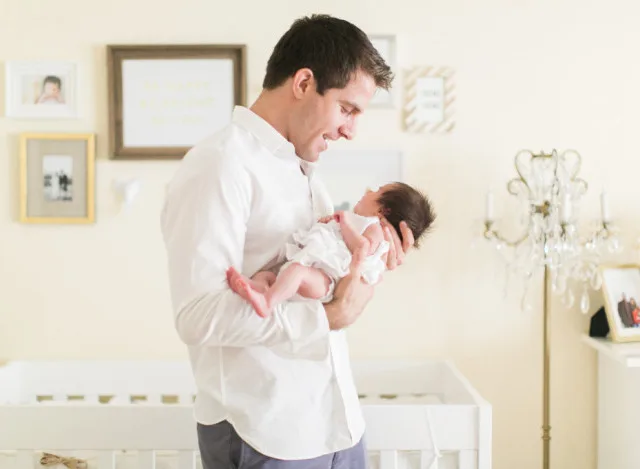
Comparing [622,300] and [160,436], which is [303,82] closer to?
[160,436]

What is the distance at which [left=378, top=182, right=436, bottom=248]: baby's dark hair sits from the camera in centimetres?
140

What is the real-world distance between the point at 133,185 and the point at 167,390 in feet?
2.27

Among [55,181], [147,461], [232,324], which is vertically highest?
[55,181]

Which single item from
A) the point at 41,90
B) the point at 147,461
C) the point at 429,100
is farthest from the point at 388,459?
the point at 41,90

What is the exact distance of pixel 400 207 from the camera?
140 cm

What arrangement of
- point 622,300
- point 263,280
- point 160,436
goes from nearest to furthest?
point 263,280 → point 160,436 → point 622,300

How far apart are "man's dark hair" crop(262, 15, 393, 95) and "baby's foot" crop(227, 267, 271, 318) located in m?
0.35

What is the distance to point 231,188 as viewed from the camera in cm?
108

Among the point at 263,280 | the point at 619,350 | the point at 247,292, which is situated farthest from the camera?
the point at 619,350

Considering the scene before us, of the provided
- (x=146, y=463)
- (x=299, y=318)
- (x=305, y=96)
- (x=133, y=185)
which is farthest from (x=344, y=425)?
(x=133, y=185)

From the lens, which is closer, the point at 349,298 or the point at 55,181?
the point at 349,298

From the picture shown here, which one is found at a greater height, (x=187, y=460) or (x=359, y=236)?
(x=359, y=236)

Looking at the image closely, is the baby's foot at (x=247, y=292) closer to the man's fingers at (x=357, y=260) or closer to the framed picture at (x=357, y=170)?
the man's fingers at (x=357, y=260)

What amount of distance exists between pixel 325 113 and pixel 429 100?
1240 mm
